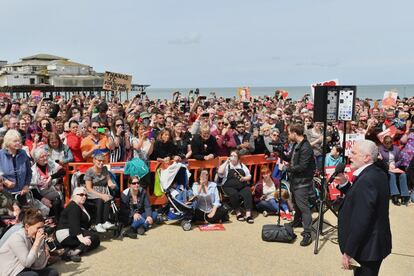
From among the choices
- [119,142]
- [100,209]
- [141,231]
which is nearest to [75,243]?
[100,209]

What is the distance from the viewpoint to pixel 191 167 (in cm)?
758

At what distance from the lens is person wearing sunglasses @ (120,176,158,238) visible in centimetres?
654

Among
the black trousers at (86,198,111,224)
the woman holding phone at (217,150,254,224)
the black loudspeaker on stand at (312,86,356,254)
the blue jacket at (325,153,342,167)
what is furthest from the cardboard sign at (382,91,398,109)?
the black trousers at (86,198,111,224)

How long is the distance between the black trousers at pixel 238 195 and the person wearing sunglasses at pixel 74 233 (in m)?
2.63

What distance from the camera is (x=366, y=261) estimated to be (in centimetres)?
344

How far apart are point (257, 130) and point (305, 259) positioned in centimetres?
376

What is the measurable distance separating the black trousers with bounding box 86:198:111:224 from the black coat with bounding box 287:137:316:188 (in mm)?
2943

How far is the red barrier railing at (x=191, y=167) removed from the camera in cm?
676

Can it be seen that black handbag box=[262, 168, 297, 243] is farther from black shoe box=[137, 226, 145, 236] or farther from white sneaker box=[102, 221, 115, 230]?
white sneaker box=[102, 221, 115, 230]

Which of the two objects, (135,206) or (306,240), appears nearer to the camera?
(306,240)

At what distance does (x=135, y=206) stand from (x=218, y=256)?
1858 mm

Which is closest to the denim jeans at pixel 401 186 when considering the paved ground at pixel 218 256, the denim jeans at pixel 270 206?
the paved ground at pixel 218 256

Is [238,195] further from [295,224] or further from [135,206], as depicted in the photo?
[135,206]

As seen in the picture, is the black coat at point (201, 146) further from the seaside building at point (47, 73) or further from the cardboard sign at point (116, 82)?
the seaside building at point (47, 73)
